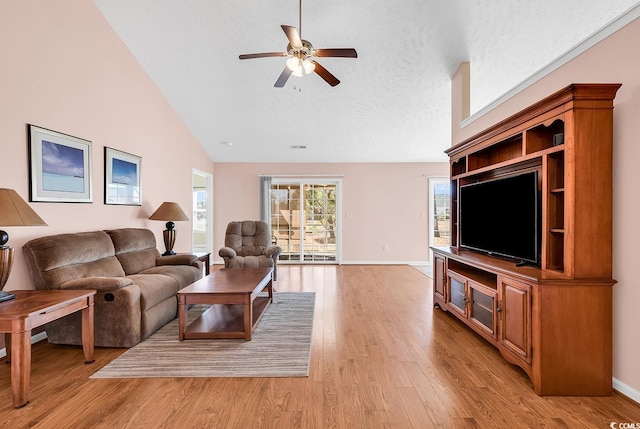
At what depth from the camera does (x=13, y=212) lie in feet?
7.05

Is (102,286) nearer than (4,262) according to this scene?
No

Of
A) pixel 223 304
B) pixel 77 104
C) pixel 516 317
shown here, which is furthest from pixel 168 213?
pixel 516 317

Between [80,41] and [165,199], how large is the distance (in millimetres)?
2462

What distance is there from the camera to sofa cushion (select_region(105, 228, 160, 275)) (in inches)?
144

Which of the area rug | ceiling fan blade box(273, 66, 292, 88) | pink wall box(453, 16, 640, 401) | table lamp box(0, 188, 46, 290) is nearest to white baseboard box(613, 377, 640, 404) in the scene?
pink wall box(453, 16, 640, 401)

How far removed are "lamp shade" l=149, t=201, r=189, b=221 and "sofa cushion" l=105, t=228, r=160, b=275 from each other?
1.11ft

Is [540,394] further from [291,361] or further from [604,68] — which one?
[604,68]

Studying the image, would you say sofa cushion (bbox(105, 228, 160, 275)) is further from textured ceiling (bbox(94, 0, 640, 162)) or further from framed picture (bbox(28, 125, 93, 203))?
textured ceiling (bbox(94, 0, 640, 162))

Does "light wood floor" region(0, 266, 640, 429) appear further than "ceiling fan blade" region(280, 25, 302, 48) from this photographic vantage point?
No

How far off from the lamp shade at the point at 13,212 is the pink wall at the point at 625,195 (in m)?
4.01

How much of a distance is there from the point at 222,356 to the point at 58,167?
8.28 feet

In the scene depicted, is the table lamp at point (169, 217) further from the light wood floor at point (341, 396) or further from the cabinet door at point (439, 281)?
the cabinet door at point (439, 281)

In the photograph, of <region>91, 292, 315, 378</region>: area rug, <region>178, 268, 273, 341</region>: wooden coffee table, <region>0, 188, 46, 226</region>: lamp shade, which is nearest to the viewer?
<region>0, 188, 46, 226</region>: lamp shade

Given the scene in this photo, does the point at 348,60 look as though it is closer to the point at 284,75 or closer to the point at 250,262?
the point at 284,75
